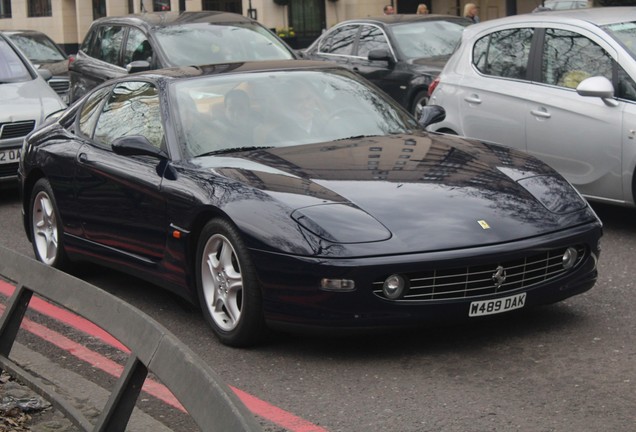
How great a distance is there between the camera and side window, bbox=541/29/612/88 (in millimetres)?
9719

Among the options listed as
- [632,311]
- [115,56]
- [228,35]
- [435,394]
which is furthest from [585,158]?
[115,56]

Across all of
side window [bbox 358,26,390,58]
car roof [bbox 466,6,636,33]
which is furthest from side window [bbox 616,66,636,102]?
side window [bbox 358,26,390,58]

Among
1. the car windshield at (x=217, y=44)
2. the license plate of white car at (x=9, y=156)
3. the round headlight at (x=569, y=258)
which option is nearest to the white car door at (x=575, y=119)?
the round headlight at (x=569, y=258)

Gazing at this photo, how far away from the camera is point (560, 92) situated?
32.7ft

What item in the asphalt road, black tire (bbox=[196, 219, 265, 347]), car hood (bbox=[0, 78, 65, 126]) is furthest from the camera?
car hood (bbox=[0, 78, 65, 126])

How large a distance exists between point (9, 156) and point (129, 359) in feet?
29.1

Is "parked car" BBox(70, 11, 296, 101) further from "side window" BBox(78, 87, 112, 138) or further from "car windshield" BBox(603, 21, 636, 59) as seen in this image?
"car windshield" BBox(603, 21, 636, 59)

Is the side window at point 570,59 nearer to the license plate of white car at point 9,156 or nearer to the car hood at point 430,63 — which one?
the license plate of white car at point 9,156

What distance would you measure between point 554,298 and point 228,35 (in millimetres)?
8917

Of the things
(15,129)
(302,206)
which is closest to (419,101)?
(15,129)

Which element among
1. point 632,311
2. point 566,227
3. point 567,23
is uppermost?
point 567,23

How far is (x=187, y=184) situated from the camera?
7.03 metres

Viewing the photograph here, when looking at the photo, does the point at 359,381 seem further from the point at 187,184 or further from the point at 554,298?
the point at 187,184

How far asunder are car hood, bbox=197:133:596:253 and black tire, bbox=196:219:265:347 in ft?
1.08
